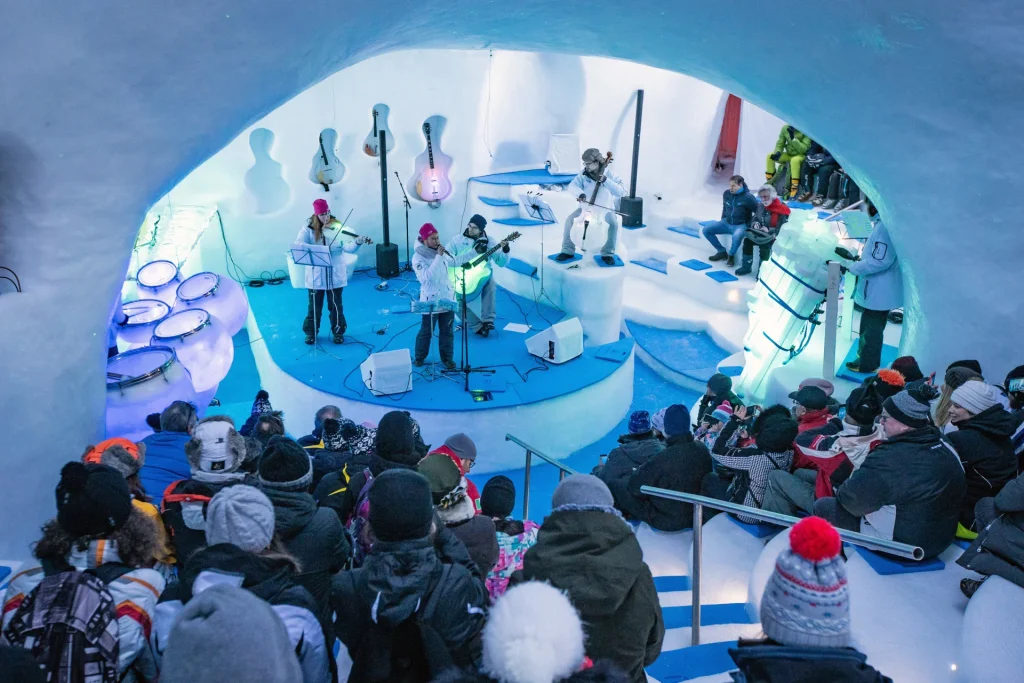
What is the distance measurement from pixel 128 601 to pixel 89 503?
34 centimetres

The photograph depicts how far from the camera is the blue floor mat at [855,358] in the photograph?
6684 mm

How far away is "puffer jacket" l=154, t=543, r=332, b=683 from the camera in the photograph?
6.48 ft

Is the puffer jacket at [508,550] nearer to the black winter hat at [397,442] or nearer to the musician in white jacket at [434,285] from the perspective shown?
the black winter hat at [397,442]

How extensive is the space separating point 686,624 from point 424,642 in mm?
1537

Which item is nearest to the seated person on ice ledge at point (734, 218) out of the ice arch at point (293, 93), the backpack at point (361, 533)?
the ice arch at point (293, 93)

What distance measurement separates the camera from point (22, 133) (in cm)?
350

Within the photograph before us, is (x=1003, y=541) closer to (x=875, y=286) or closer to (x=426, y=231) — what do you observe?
(x=875, y=286)

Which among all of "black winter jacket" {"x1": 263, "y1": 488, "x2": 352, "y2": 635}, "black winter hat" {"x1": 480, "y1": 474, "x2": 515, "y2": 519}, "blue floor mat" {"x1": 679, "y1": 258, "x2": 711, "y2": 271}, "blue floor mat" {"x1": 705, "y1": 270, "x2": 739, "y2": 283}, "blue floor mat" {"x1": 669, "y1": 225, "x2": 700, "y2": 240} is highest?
"black winter jacket" {"x1": 263, "y1": 488, "x2": 352, "y2": 635}

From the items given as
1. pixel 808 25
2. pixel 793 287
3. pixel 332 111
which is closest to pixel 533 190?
pixel 332 111

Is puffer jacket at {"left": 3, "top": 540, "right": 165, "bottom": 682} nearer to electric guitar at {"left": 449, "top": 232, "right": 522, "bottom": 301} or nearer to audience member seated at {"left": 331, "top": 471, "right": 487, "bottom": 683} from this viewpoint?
audience member seated at {"left": 331, "top": 471, "right": 487, "bottom": 683}

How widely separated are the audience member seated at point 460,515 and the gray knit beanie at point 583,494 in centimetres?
46

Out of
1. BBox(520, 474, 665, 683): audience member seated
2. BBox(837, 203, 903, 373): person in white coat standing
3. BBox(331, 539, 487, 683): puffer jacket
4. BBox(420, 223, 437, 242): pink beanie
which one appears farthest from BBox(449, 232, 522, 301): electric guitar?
BBox(331, 539, 487, 683): puffer jacket

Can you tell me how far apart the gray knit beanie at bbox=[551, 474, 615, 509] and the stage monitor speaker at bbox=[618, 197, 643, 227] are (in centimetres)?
976

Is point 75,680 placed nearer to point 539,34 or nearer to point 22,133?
point 22,133
